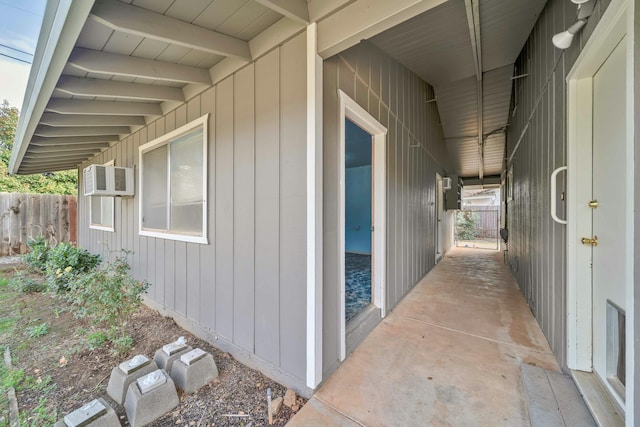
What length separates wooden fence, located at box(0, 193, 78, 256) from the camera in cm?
639

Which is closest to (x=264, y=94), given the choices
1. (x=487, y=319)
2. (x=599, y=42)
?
(x=599, y=42)

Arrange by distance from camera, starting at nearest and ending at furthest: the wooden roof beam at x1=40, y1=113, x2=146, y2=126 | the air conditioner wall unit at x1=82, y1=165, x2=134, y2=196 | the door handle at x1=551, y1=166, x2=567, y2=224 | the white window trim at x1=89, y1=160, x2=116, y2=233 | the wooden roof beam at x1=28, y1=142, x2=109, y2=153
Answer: the door handle at x1=551, y1=166, x2=567, y2=224 < the wooden roof beam at x1=40, y1=113, x2=146, y2=126 < the air conditioner wall unit at x1=82, y1=165, x2=134, y2=196 < the wooden roof beam at x1=28, y1=142, x2=109, y2=153 < the white window trim at x1=89, y1=160, x2=116, y2=233

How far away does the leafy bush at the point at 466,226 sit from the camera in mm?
12211

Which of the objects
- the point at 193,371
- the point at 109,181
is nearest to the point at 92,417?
the point at 193,371

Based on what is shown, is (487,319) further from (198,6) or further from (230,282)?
(198,6)

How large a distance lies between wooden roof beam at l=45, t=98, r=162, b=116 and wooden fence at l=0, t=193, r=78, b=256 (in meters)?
6.40

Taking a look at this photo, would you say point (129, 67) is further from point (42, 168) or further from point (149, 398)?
point (42, 168)

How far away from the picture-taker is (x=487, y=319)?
9.50 ft

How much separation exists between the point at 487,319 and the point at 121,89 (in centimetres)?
465

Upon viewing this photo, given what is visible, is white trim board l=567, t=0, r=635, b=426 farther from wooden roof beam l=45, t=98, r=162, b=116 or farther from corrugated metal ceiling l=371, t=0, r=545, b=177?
wooden roof beam l=45, t=98, r=162, b=116

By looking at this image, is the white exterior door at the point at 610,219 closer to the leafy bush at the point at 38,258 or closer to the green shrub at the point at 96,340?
the green shrub at the point at 96,340

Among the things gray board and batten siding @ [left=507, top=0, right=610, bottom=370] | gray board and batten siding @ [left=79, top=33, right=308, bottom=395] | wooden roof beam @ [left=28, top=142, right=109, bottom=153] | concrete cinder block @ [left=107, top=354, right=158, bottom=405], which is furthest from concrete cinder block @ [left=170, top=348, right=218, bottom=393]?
wooden roof beam @ [left=28, top=142, right=109, bottom=153]

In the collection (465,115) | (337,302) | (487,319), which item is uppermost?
(465,115)

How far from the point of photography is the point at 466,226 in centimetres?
1240
